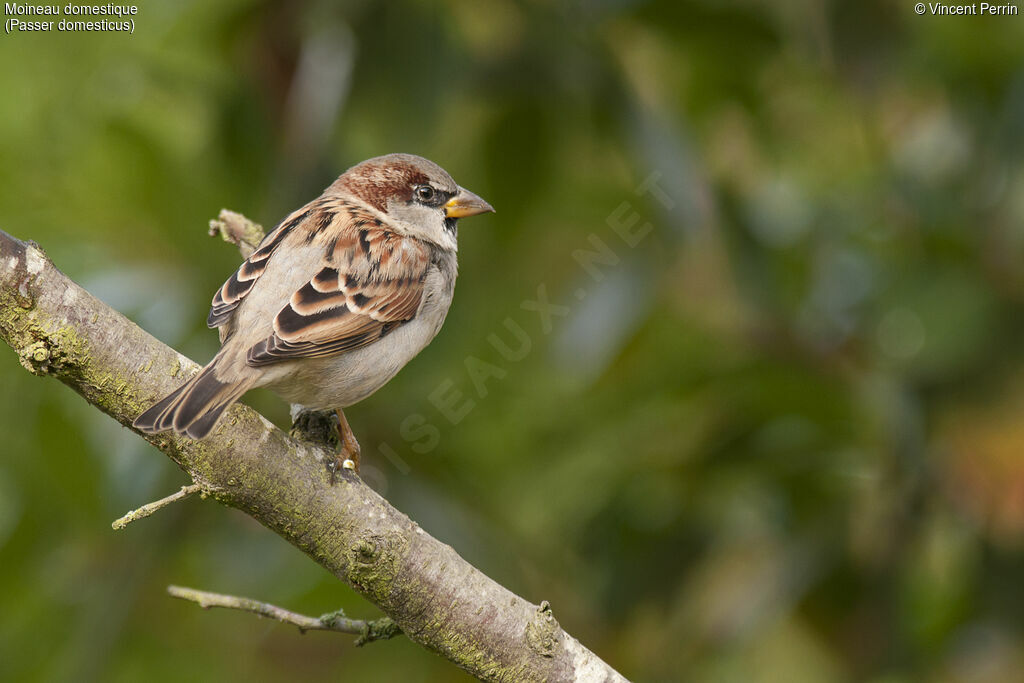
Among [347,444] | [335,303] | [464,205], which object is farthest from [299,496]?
[464,205]

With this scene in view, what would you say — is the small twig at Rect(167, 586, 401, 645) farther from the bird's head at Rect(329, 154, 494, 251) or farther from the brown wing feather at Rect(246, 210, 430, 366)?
the bird's head at Rect(329, 154, 494, 251)

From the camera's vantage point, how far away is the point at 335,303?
2943 millimetres

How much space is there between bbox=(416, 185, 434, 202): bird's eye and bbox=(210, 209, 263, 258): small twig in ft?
2.36

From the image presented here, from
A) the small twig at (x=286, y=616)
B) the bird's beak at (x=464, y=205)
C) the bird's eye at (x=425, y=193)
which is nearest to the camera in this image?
the small twig at (x=286, y=616)

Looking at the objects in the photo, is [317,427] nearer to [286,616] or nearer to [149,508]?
[286,616]

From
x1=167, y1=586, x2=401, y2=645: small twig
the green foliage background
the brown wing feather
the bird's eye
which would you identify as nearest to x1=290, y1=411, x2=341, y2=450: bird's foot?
the brown wing feather

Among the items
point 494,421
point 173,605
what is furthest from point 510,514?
point 173,605

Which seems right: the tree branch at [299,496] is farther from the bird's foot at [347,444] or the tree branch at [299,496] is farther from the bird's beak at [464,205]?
the bird's beak at [464,205]

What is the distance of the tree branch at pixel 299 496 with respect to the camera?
1936 mm

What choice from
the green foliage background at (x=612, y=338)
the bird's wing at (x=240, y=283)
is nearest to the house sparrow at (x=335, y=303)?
the bird's wing at (x=240, y=283)

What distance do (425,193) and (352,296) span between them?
763 millimetres

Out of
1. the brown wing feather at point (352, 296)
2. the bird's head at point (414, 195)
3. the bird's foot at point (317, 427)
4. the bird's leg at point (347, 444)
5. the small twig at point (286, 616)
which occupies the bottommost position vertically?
the small twig at point (286, 616)

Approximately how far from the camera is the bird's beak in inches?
135

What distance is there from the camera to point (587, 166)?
3.84 metres
